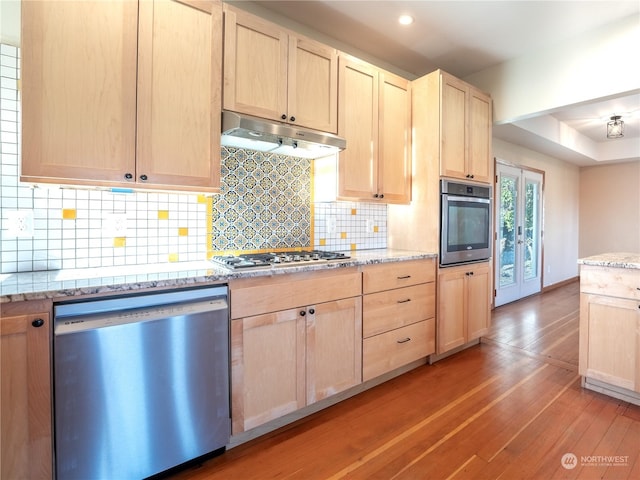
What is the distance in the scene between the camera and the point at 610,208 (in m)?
6.09

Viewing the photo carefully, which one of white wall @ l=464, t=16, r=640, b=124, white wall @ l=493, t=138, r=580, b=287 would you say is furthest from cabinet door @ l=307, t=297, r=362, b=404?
white wall @ l=493, t=138, r=580, b=287

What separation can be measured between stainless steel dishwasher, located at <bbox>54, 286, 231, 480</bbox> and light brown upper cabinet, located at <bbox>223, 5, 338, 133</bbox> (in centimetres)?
113

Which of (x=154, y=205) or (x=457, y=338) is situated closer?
(x=154, y=205)

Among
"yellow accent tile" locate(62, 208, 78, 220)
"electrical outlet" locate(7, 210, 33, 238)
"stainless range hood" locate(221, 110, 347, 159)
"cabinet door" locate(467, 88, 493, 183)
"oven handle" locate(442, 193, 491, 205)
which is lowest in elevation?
"electrical outlet" locate(7, 210, 33, 238)

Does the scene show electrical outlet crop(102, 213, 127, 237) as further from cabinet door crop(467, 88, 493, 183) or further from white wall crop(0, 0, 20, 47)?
cabinet door crop(467, 88, 493, 183)

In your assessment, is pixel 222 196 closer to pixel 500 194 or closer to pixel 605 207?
pixel 500 194

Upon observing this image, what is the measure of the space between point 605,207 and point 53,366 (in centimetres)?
818

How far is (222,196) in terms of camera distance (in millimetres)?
2135

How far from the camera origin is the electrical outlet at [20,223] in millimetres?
1552

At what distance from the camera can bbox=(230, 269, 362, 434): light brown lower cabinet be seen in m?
1.65

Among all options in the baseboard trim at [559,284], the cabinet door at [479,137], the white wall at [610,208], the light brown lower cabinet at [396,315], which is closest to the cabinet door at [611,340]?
the light brown lower cabinet at [396,315]

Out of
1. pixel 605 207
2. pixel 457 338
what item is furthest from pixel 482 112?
pixel 605 207

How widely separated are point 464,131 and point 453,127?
170mm

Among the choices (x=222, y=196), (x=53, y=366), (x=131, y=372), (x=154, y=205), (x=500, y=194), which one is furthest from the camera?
(x=500, y=194)
